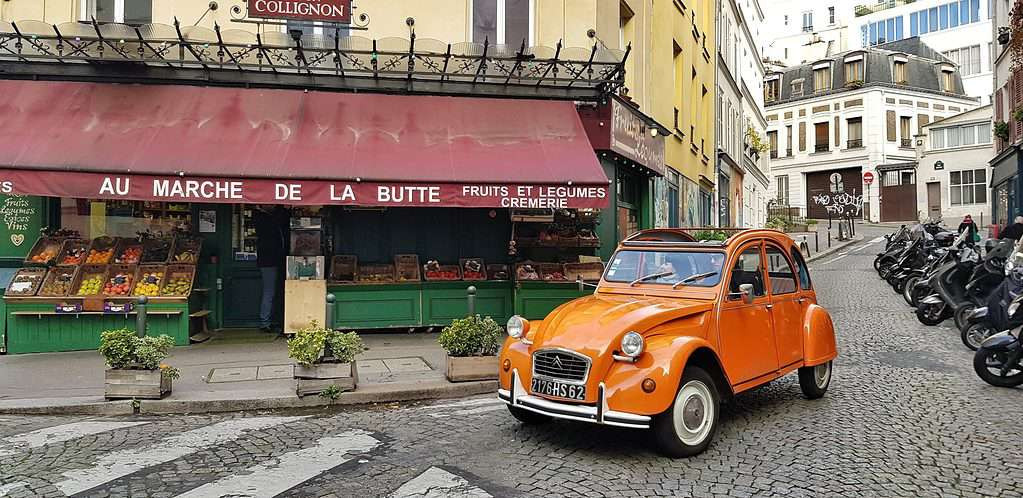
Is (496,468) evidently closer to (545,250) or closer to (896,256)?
(545,250)

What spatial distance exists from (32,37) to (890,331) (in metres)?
13.5

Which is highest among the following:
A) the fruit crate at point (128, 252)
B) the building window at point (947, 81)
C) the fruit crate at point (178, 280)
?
the building window at point (947, 81)

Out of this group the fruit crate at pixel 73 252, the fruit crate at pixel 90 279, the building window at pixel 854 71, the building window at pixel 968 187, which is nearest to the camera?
the fruit crate at pixel 90 279

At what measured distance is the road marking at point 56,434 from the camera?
5.67m

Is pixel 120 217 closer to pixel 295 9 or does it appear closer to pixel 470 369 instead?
pixel 295 9

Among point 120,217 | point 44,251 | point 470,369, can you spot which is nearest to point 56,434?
point 470,369

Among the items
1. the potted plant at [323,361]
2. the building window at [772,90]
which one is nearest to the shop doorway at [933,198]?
the building window at [772,90]

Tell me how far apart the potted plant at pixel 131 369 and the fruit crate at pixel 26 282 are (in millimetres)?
3605

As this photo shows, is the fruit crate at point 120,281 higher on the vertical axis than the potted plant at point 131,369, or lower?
higher

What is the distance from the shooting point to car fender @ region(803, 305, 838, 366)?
6.75 m

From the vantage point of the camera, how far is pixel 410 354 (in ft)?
31.9

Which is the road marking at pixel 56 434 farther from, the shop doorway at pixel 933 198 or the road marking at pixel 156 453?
the shop doorway at pixel 933 198

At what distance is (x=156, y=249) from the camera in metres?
10.8

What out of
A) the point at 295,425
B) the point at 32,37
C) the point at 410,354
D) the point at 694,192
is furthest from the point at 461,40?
the point at 694,192
